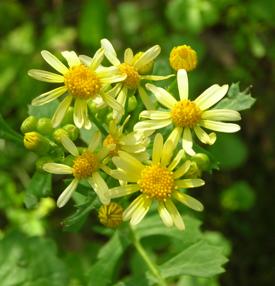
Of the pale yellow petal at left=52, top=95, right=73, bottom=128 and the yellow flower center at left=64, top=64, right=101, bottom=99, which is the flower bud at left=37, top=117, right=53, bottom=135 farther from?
the yellow flower center at left=64, top=64, right=101, bottom=99

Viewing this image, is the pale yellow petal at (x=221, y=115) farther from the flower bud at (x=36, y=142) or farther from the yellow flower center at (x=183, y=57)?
the flower bud at (x=36, y=142)

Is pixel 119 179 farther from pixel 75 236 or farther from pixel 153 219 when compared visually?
pixel 75 236

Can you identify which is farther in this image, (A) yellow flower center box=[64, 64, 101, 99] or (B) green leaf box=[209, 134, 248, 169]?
(B) green leaf box=[209, 134, 248, 169]

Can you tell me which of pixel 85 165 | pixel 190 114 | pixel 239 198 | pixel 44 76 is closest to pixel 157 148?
pixel 190 114

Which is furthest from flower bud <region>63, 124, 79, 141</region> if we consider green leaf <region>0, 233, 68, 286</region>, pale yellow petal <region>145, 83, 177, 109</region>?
green leaf <region>0, 233, 68, 286</region>

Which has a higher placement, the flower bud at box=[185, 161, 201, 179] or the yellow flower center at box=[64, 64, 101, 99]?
the yellow flower center at box=[64, 64, 101, 99]

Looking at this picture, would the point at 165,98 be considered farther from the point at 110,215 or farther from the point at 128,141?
the point at 110,215
